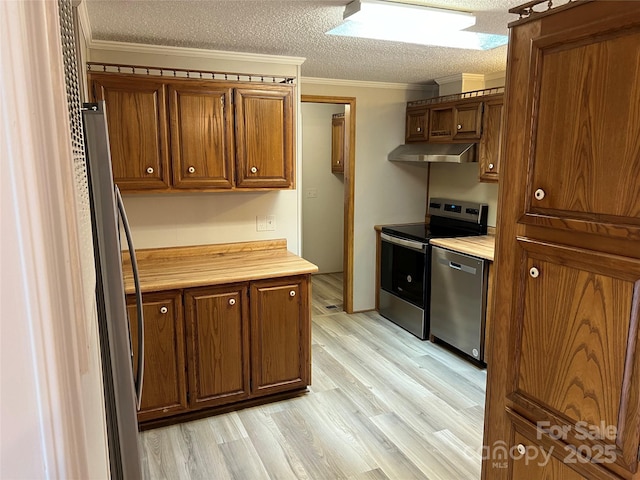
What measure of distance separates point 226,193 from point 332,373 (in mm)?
1570

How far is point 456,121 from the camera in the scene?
3912mm

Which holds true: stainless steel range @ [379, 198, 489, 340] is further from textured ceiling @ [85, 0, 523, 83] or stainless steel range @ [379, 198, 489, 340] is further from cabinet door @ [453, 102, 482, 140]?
textured ceiling @ [85, 0, 523, 83]

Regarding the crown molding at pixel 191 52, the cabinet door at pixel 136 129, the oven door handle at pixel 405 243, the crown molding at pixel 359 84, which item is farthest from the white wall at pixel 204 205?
the oven door handle at pixel 405 243

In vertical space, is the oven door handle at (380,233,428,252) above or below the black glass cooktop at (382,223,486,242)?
below

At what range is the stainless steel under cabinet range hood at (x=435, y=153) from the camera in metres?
3.83

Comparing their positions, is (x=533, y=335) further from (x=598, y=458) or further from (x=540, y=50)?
(x=540, y=50)

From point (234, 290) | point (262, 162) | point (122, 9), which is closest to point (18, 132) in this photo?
point (122, 9)

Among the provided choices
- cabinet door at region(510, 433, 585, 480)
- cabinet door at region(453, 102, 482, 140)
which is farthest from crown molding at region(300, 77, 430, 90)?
cabinet door at region(510, 433, 585, 480)

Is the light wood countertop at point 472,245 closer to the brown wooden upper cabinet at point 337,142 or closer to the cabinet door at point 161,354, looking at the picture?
the cabinet door at point 161,354

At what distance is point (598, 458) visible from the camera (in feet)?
4.23

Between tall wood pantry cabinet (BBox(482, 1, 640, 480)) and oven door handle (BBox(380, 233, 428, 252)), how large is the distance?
240 cm

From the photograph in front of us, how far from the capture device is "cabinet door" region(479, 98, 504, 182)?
3555mm

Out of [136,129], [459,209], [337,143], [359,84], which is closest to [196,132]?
[136,129]

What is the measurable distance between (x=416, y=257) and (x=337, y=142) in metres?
2.35
